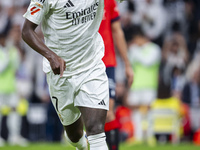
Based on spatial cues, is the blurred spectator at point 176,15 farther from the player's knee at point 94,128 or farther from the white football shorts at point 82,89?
the player's knee at point 94,128

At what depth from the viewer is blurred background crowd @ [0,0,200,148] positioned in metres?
10.9

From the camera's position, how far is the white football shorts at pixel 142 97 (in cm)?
1121

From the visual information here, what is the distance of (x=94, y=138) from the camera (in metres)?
4.60

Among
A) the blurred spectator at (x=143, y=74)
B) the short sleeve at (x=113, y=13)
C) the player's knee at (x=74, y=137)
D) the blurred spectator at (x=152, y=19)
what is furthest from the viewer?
the blurred spectator at (x=152, y=19)

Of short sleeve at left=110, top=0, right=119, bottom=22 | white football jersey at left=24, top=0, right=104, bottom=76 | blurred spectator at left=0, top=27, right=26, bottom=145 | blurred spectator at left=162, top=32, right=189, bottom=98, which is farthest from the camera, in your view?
blurred spectator at left=0, top=27, right=26, bottom=145

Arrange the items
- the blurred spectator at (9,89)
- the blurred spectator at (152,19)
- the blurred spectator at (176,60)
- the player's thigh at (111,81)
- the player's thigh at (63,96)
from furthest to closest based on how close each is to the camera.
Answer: the blurred spectator at (152,19) < the blurred spectator at (9,89) < the blurred spectator at (176,60) < the player's thigh at (111,81) < the player's thigh at (63,96)

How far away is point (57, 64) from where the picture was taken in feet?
14.9

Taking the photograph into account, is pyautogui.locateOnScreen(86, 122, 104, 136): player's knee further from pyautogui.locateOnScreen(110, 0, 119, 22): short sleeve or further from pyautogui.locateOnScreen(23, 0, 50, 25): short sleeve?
pyautogui.locateOnScreen(110, 0, 119, 22): short sleeve

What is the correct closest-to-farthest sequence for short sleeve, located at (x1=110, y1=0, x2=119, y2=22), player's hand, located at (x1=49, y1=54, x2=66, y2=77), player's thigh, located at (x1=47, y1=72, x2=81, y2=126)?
player's hand, located at (x1=49, y1=54, x2=66, y2=77) → player's thigh, located at (x1=47, y1=72, x2=81, y2=126) → short sleeve, located at (x1=110, y1=0, x2=119, y2=22)

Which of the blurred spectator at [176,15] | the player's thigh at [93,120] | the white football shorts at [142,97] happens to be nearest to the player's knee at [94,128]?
the player's thigh at [93,120]

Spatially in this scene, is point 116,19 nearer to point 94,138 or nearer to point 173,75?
point 94,138

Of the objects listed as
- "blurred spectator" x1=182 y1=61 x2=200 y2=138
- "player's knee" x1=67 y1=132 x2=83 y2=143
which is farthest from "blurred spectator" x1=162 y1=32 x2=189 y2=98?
"player's knee" x1=67 y1=132 x2=83 y2=143

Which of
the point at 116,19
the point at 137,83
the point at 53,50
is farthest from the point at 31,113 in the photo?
the point at 53,50

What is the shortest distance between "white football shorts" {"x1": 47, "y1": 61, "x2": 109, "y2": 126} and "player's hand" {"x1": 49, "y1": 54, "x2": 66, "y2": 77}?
30 cm
